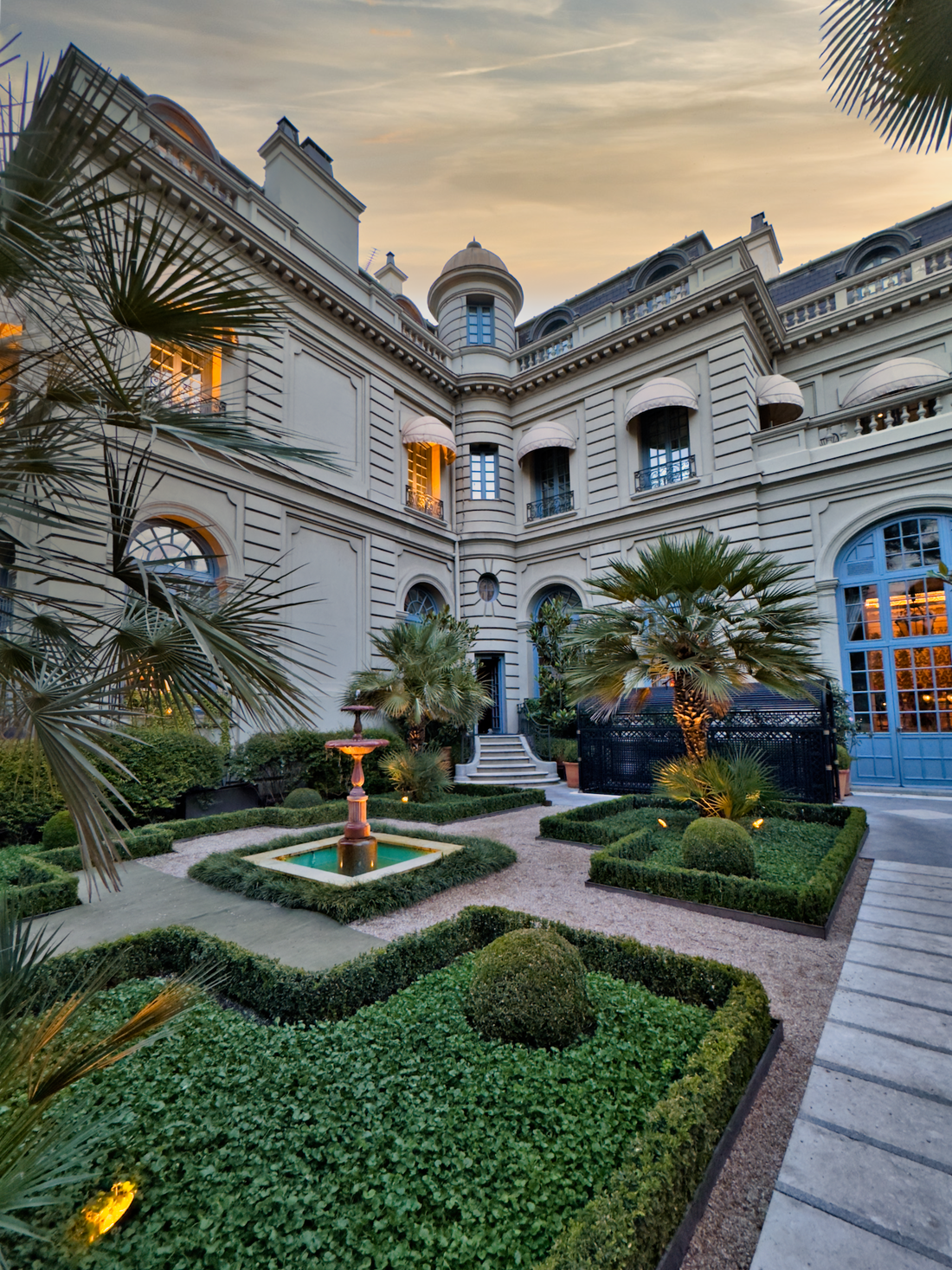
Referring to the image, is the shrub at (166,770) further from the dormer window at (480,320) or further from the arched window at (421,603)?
the dormer window at (480,320)

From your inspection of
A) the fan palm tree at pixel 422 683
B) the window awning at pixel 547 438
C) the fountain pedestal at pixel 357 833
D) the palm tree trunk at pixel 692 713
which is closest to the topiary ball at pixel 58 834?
the fountain pedestal at pixel 357 833

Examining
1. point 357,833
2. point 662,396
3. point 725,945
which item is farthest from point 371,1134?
point 662,396

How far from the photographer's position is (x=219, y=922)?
525 cm

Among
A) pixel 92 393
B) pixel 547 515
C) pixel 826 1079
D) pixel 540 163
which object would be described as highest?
pixel 540 163

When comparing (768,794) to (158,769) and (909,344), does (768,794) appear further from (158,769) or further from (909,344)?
(909,344)

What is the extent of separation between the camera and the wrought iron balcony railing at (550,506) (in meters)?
19.3

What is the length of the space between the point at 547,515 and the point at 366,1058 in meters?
18.2

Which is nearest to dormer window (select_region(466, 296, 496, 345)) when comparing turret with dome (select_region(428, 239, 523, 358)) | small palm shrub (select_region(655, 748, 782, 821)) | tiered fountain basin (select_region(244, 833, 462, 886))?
turret with dome (select_region(428, 239, 523, 358))

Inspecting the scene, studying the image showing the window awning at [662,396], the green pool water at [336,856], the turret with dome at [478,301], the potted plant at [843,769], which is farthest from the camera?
the turret with dome at [478,301]

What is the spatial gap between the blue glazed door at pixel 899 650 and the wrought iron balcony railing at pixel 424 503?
12.3 metres

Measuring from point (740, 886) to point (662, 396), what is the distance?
14427 mm

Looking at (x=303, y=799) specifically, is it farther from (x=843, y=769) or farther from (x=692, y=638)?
(x=843, y=769)

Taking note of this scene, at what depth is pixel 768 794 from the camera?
8203 millimetres

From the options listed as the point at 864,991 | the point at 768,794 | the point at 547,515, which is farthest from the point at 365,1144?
the point at 547,515
